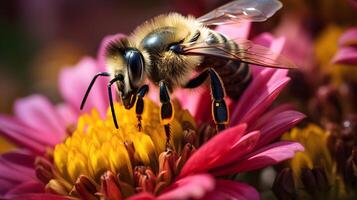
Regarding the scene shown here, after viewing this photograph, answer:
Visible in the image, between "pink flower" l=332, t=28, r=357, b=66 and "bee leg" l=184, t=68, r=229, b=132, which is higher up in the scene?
"pink flower" l=332, t=28, r=357, b=66

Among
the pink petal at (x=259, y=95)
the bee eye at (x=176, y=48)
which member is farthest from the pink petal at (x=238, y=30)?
the bee eye at (x=176, y=48)

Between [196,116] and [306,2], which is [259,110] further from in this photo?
[306,2]

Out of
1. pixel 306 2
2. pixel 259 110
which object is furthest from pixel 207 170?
pixel 306 2

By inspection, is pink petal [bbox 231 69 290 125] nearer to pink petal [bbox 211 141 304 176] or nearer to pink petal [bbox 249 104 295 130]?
pink petal [bbox 249 104 295 130]

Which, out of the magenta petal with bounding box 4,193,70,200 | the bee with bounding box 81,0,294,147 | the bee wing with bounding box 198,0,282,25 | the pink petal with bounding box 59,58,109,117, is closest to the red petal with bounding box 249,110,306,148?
the bee with bounding box 81,0,294,147

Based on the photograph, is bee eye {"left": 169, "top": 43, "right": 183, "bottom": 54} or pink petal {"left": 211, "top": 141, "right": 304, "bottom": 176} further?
bee eye {"left": 169, "top": 43, "right": 183, "bottom": 54}

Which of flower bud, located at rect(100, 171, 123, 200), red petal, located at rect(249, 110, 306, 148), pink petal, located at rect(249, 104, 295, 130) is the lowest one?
flower bud, located at rect(100, 171, 123, 200)

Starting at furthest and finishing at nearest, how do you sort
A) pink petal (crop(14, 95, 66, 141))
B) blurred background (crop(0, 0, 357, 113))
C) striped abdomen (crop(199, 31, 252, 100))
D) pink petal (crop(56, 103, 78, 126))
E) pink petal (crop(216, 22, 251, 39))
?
1. blurred background (crop(0, 0, 357, 113))
2. pink petal (crop(56, 103, 78, 126))
3. pink petal (crop(14, 95, 66, 141))
4. pink petal (crop(216, 22, 251, 39))
5. striped abdomen (crop(199, 31, 252, 100))

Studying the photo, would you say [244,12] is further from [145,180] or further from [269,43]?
[145,180]
